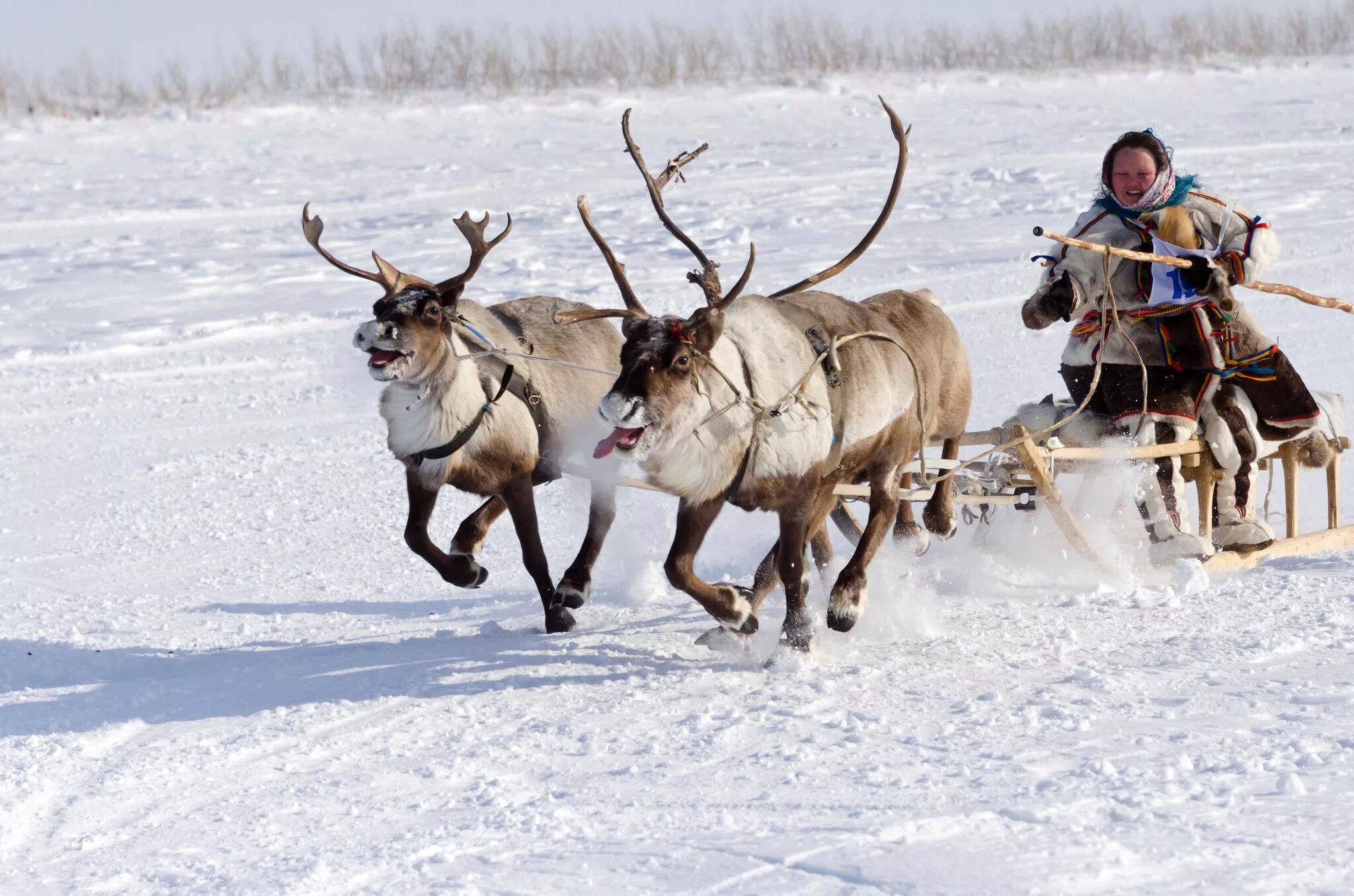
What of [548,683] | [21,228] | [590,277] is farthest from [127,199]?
[548,683]

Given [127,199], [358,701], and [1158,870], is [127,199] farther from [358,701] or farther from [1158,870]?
[1158,870]

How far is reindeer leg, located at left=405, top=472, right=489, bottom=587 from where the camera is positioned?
5.83m

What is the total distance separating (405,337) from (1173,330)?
10.3 ft

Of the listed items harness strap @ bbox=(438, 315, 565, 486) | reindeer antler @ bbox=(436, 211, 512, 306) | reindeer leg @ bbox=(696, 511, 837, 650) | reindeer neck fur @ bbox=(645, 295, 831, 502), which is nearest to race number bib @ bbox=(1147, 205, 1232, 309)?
reindeer leg @ bbox=(696, 511, 837, 650)

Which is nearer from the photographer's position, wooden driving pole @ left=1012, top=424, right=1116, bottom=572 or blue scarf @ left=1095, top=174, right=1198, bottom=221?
wooden driving pole @ left=1012, top=424, right=1116, bottom=572

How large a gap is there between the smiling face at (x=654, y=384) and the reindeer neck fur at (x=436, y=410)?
3.35 feet

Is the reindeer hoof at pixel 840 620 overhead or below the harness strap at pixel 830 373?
below

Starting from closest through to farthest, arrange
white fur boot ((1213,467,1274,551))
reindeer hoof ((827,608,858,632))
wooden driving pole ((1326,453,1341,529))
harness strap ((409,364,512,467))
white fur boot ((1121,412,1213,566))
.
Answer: reindeer hoof ((827,608,858,632)) < harness strap ((409,364,512,467)) < white fur boot ((1121,412,1213,566)) < white fur boot ((1213,467,1274,551)) < wooden driving pole ((1326,453,1341,529))

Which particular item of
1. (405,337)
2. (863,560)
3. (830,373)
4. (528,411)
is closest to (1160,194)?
(830,373)

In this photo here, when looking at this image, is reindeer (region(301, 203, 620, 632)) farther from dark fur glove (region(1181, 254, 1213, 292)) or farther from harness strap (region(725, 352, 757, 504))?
dark fur glove (region(1181, 254, 1213, 292))

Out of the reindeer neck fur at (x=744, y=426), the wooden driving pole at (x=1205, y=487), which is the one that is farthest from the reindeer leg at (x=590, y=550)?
the wooden driving pole at (x=1205, y=487)

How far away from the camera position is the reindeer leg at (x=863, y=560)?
5430 millimetres

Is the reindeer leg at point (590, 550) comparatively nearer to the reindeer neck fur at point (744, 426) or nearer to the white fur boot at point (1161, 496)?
the reindeer neck fur at point (744, 426)

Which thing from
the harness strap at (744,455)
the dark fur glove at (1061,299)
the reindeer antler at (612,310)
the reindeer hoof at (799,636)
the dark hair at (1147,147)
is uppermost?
the dark hair at (1147,147)
